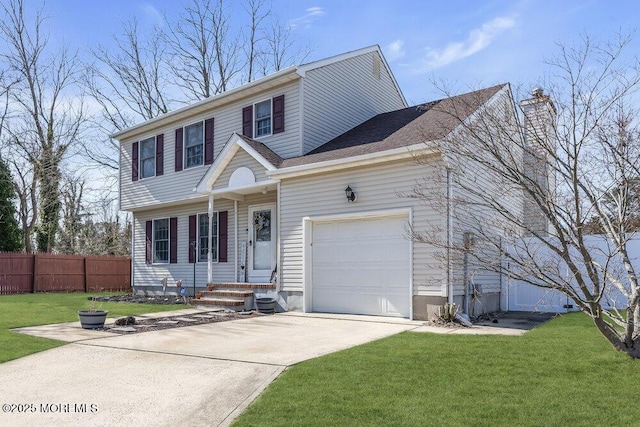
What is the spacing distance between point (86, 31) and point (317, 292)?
2237cm

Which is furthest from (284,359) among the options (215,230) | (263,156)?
(215,230)

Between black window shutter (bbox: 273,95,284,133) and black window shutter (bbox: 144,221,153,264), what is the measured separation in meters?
6.71

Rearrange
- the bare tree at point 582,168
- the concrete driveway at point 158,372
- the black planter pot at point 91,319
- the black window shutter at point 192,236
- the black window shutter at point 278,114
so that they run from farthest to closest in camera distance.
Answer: the black window shutter at point 192,236, the black window shutter at point 278,114, the black planter pot at point 91,319, the bare tree at point 582,168, the concrete driveway at point 158,372

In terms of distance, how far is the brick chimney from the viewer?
254 inches

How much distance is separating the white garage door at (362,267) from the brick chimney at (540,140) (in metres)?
3.49

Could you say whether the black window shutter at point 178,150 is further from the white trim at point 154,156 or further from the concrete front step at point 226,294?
the concrete front step at point 226,294

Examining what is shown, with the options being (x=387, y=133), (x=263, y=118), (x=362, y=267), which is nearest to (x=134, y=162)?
(x=263, y=118)

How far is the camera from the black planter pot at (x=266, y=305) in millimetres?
11953

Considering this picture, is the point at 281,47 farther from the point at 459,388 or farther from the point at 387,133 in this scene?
the point at 459,388

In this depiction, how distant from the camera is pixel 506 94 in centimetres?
845

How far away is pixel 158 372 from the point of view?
5.98 m

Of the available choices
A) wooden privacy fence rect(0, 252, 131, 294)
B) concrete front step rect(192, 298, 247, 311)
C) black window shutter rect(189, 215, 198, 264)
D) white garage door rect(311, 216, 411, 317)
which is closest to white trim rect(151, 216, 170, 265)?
black window shutter rect(189, 215, 198, 264)

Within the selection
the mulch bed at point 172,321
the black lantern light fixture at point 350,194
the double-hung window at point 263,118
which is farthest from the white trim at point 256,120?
the mulch bed at point 172,321

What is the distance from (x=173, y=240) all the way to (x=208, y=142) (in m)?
3.56
